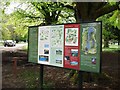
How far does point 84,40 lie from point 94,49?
0.39 m

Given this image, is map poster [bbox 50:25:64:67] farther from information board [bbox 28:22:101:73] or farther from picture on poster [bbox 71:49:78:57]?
picture on poster [bbox 71:49:78:57]

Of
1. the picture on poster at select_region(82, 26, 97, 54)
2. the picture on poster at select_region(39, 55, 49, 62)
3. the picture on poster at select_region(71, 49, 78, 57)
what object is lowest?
the picture on poster at select_region(39, 55, 49, 62)

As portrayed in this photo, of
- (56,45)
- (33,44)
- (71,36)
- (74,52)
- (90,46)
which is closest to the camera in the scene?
(90,46)

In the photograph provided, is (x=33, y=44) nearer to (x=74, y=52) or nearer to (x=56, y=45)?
(x=56, y=45)

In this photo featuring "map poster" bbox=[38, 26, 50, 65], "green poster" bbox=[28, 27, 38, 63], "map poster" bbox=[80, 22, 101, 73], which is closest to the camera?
"map poster" bbox=[80, 22, 101, 73]

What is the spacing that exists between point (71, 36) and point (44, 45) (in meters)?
1.21

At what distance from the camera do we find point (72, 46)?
596 cm

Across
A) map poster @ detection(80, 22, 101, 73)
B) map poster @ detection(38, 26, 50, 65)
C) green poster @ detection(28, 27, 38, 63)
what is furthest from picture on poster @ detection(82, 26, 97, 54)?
green poster @ detection(28, 27, 38, 63)

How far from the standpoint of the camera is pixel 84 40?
18.6 ft

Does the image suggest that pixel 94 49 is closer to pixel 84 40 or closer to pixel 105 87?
pixel 84 40

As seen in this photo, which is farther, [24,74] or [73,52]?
[24,74]

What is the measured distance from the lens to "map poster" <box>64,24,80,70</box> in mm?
5812

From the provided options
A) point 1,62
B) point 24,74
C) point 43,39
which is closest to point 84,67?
point 43,39

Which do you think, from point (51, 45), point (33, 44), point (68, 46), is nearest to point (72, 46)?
point (68, 46)
